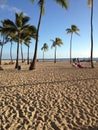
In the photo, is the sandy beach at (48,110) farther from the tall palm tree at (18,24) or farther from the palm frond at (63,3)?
the tall palm tree at (18,24)

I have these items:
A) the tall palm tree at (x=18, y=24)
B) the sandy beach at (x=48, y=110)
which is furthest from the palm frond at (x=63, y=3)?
the sandy beach at (x=48, y=110)

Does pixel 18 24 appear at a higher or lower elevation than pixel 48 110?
higher

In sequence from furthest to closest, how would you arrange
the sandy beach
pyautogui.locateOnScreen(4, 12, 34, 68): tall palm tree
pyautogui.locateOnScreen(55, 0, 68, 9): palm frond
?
pyautogui.locateOnScreen(4, 12, 34, 68): tall palm tree
pyautogui.locateOnScreen(55, 0, 68, 9): palm frond
the sandy beach

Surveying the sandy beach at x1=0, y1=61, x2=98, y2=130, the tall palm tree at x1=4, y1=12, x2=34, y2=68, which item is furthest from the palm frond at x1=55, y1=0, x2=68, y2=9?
the sandy beach at x1=0, y1=61, x2=98, y2=130

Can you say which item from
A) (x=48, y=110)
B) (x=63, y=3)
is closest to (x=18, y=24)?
(x=63, y=3)

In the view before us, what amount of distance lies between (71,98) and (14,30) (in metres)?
20.7

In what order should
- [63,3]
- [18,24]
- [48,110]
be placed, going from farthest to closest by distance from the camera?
[18,24] < [63,3] < [48,110]

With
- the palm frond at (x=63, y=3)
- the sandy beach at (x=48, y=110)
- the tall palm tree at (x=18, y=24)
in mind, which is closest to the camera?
the sandy beach at (x=48, y=110)

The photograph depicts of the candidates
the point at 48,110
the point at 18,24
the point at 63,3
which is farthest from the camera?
the point at 18,24

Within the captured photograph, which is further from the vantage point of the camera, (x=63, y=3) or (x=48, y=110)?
(x=63, y=3)

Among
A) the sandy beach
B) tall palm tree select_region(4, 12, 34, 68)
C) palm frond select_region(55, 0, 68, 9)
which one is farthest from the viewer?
tall palm tree select_region(4, 12, 34, 68)

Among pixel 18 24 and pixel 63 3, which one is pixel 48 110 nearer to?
pixel 63 3

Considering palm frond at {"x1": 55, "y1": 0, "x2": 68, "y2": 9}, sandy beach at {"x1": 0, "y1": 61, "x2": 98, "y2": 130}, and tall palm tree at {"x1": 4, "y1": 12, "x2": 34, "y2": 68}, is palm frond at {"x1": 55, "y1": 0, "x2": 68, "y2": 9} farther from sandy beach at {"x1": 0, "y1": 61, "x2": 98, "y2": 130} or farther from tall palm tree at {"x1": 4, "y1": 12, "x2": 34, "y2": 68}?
sandy beach at {"x1": 0, "y1": 61, "x2": 98, "y2": 130}

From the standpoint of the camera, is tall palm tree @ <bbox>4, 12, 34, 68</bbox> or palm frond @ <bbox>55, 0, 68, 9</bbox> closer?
palm frond @ <bbox>55, 0, 68, 9</bbox>
